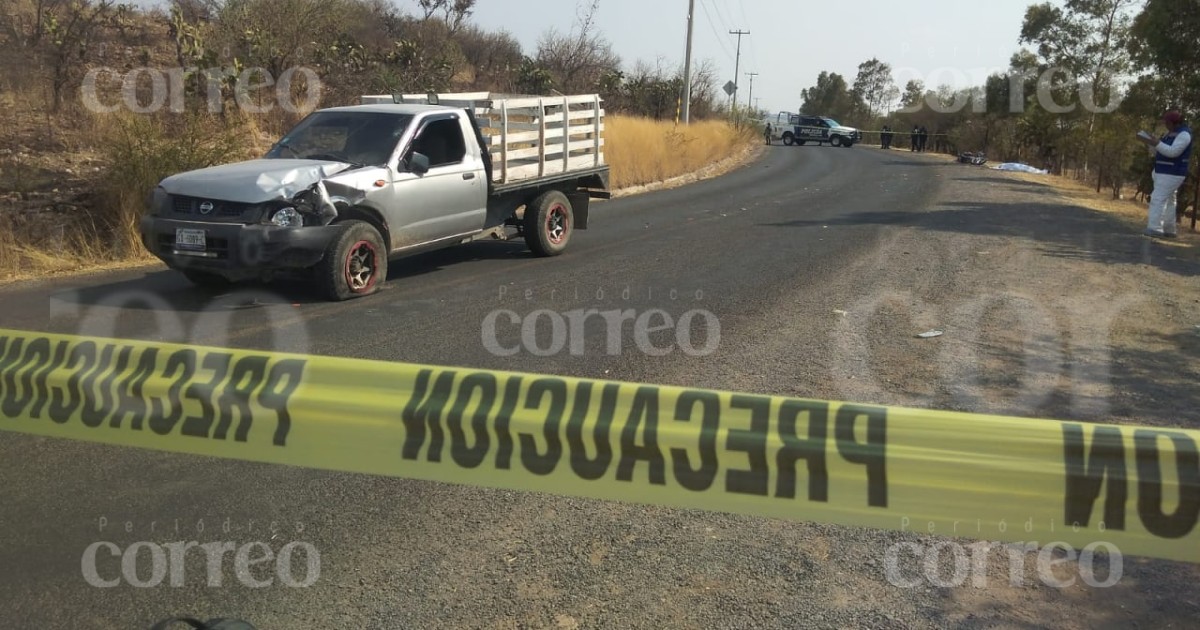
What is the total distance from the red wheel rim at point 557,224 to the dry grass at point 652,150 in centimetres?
972

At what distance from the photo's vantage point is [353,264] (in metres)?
8.34

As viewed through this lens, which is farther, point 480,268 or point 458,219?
point 480,268

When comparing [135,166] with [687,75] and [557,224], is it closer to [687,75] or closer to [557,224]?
[557,224]

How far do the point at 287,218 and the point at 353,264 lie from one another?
748 mm

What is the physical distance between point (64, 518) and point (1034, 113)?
44228 mm

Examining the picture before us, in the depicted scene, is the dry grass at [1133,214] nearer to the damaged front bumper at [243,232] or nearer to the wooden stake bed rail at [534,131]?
the wooden stake bed rail at [534,131]

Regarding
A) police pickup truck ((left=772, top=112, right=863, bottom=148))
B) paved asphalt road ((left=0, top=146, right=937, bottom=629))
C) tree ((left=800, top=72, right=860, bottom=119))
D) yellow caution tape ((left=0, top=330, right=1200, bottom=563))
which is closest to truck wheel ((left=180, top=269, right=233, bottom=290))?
paved asphalt road ((left=0, top=146, right=937, bottom=629))

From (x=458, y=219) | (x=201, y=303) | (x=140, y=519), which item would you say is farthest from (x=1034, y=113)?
(x=140, y=519)

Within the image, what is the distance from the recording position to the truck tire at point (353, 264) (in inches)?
318

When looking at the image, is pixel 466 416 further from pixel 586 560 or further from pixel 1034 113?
pixel 1034 113

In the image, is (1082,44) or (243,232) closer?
(243,232)

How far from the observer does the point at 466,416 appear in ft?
9.25

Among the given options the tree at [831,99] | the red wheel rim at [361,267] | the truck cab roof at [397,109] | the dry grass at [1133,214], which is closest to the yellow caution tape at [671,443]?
the red wheel rim at [361,267]

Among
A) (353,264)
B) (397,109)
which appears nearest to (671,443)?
(353,264)
